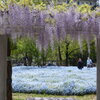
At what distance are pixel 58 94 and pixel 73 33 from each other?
4.48 m

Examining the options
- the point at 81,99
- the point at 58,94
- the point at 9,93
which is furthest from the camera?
the point at 58,94

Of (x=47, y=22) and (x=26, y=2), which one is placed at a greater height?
(x=26, y=2)

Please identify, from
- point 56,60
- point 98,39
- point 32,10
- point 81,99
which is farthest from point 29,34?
point 56,60

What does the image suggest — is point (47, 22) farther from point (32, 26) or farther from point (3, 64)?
point (3, 64)

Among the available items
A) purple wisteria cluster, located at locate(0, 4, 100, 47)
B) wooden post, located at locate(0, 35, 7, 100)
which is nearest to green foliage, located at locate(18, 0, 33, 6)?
purple wisteria cluster, located at locate(0, 4, 100, 47)

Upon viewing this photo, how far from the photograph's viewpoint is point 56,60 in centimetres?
1783

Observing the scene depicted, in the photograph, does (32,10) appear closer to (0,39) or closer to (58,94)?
(0,39)

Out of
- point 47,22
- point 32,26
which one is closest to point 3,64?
point 32,26

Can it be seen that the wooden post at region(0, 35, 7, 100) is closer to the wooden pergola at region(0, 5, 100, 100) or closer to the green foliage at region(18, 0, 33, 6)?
the wooden pergola at region(0, 5, 100, 100)

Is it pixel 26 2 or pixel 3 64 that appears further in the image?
pixel 3 64

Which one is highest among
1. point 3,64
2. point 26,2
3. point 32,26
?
point 26,2

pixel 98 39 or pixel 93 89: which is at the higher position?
pixel 98 39

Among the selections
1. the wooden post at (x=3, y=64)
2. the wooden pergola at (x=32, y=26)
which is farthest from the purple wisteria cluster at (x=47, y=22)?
the wooden post at (x=3, y=64)

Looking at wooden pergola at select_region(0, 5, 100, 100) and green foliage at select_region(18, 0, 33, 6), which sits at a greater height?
green foliage at select_region(18, 0, 33, 6)
